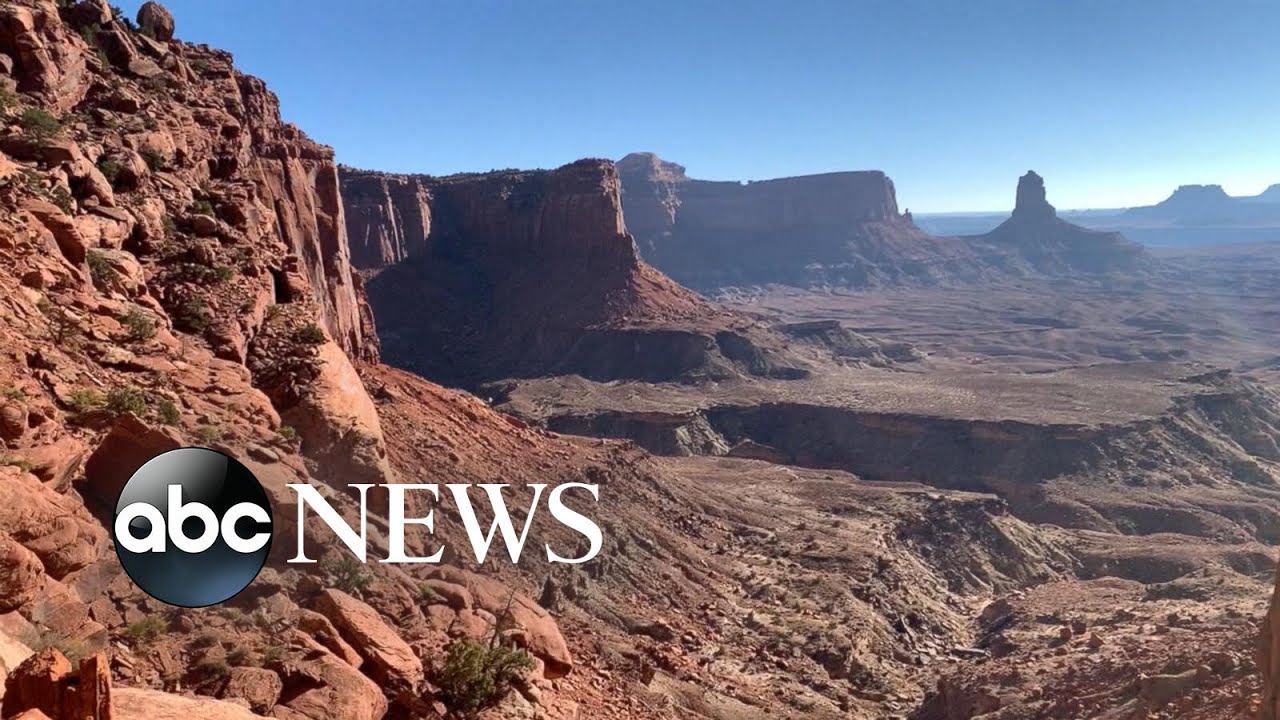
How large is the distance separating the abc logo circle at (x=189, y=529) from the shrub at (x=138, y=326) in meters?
4.03

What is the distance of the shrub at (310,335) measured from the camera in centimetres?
1745

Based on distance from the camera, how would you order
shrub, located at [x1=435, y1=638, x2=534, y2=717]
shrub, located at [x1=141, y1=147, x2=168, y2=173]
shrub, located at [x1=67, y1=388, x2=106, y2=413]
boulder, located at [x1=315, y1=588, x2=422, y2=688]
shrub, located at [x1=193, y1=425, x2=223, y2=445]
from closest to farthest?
boulder, located at [x1=315, y1=588, x2=422, y2=688] → shrub, located at [x1=435, y1=638, x2=534, y2=717] → shrub, located at [x1=67, y1=388, x2=106, y2=413] → shrub, located at [x1=193, y1=425, x2=223, y2=445] → shrub, located at [x1=141, y1=147, x2=168, y2=173]

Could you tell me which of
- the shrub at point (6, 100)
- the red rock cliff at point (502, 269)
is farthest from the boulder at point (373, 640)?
the red rock cliff at point (502, 269)

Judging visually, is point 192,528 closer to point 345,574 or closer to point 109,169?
point 345,574

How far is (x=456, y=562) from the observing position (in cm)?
2131

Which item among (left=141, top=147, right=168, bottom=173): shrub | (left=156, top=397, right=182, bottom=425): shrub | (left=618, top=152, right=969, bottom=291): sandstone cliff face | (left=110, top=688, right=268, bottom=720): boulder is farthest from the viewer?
(left=618, top=152, right=969, bottom=291): sandstone cliff face

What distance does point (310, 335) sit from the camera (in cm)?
1755

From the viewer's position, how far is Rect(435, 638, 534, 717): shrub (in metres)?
11.6

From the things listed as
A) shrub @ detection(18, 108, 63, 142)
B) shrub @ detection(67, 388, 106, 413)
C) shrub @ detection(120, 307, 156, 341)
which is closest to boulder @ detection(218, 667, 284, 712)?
shrub @ detection(67, 388, 106, 413)

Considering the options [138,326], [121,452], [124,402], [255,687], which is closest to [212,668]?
[255,687]

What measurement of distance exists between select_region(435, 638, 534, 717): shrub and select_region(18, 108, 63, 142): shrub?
11.6m

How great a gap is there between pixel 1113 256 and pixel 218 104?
686ft

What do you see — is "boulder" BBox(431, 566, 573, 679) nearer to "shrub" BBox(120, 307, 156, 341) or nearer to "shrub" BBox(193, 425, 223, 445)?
"shrub" BBox(193, 425, 223, 445)

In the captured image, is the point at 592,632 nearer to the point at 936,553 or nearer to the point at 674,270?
the point at 936,553
